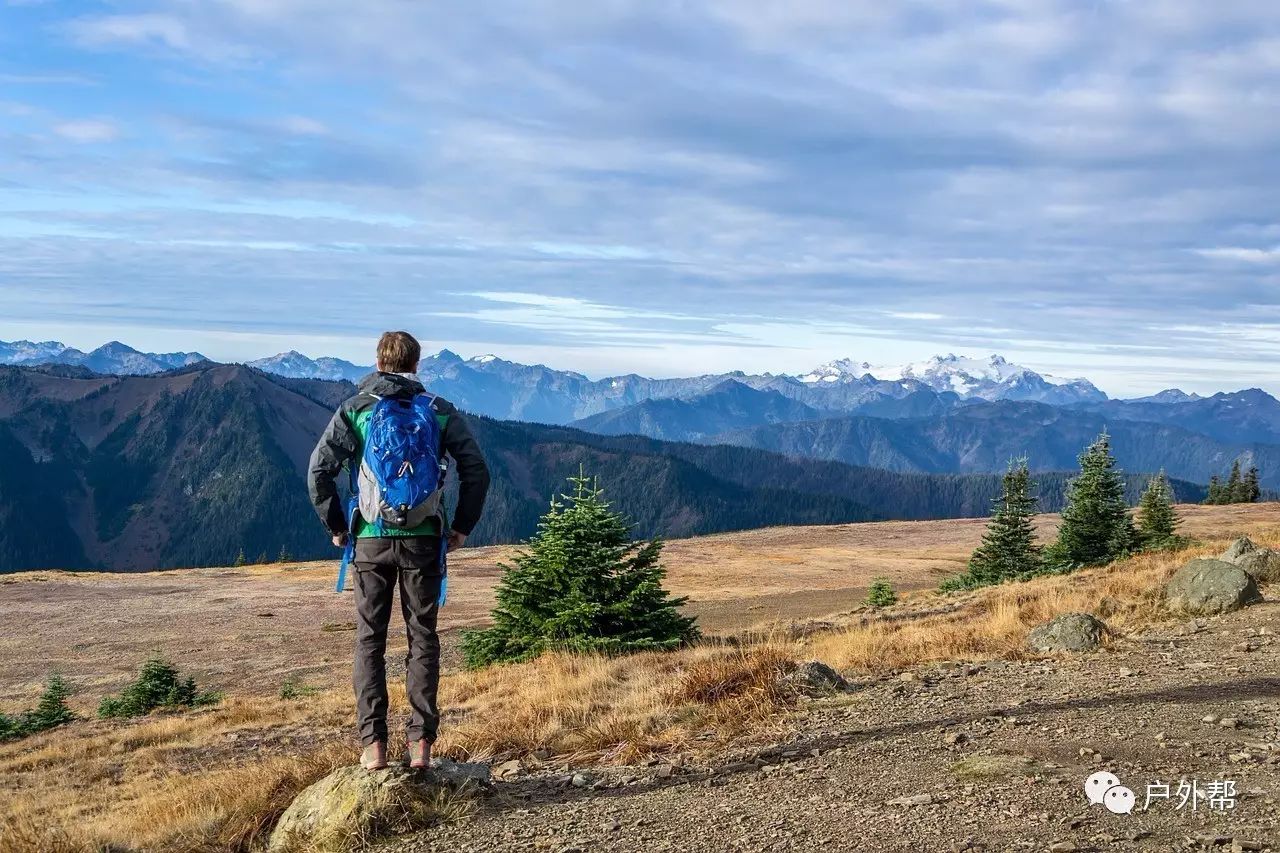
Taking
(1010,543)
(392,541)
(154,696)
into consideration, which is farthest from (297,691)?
(1010,543)

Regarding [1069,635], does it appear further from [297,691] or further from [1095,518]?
[1095,518]

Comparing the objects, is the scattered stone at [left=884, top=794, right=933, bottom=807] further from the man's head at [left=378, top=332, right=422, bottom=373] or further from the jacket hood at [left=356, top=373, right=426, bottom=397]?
the man's head at [left=378, top=332, right=422, bottom=373]

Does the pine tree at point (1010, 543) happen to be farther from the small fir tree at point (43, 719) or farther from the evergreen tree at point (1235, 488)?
the evergreen tree at point (1235, 488)

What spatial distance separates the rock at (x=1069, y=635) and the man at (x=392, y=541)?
752 cm

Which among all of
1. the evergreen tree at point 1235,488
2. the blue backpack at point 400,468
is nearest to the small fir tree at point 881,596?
the blue backpack at point 400,468

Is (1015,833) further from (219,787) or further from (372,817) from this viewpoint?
(219,787)

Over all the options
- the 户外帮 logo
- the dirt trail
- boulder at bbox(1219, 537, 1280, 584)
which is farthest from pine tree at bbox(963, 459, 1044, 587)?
the 户外帮 logo

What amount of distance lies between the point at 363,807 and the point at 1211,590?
11.9m

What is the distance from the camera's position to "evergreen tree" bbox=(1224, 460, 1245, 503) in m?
105

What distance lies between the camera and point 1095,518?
1109 inches

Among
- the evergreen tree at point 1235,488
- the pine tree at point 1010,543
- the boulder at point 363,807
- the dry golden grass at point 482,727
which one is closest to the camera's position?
the boulder at point 363,807

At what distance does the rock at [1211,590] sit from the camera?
40.4ft

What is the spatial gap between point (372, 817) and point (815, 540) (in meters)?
78.8

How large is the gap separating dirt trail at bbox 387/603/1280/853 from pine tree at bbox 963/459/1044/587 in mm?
22176
